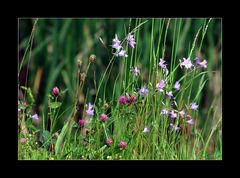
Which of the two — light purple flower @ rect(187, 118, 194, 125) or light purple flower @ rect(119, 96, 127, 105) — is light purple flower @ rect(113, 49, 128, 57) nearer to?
light purple flower @ rect(119, 96, 127, 105)

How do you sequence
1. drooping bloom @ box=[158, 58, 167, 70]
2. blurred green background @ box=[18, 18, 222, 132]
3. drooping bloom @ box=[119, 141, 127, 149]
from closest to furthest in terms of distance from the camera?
drooping bloom @ box=[119, 141, 127, 149]
drooping bloom @ box=[158, 58, 167, 70]
blurred green background @ box=[18, 18, 222, 132]

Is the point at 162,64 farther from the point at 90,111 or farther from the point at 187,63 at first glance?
the point at 90,111

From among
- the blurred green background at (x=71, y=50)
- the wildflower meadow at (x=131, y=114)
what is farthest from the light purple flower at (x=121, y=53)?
the blurred green background at (x=71, y=50)

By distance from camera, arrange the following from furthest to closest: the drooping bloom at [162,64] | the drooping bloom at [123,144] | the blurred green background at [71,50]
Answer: the blurred green background at [71,50]
the drooping bloom at [162,64]
the drooping bloom at [123,144]

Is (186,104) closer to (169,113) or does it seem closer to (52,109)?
(169,113)

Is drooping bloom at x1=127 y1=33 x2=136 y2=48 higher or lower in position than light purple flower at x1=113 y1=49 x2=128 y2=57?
higher

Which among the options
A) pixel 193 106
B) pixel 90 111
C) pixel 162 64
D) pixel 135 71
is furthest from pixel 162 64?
pixel 90 111

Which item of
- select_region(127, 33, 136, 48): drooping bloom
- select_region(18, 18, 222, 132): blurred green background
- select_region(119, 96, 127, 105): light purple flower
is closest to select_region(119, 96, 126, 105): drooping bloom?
select_region(119, 96, 127, 105): light purple flower

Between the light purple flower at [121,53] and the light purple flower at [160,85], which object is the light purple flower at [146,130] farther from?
the light purple flower at [121,53]

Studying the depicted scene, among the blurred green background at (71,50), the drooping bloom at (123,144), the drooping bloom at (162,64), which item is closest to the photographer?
the drooping bloom at (123,144)

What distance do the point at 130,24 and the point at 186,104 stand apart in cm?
43

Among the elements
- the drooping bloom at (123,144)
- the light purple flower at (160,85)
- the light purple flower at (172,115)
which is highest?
the light purple flower at (160,85)

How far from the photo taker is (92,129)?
7.85ft

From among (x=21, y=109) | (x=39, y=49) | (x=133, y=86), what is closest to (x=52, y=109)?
(x=21, y=109)
